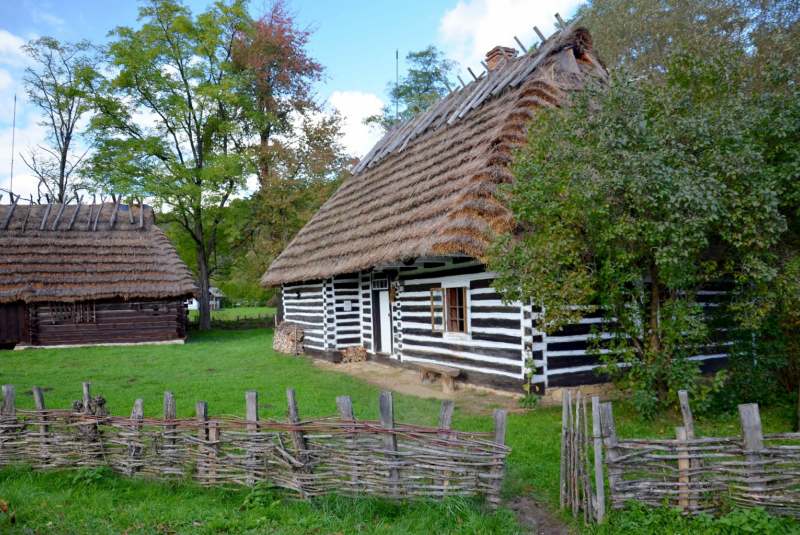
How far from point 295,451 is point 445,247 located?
184 inches

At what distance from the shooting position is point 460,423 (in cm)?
698

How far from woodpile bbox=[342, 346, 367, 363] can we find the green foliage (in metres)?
10.4

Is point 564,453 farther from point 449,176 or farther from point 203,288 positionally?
point 203,288

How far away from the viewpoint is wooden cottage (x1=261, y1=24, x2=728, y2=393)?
8531 millimetres

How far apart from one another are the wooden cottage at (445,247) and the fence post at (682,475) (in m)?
4.02

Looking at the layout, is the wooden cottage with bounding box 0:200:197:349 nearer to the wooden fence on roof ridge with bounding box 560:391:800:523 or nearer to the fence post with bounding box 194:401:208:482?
the fence post with bounding box 194:401:208:482

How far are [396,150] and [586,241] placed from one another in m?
9.89

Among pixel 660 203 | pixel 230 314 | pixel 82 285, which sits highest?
pixel 660 203

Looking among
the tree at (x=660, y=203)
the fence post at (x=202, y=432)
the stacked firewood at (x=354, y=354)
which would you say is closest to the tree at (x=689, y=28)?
the tree at (x=660, y=203)

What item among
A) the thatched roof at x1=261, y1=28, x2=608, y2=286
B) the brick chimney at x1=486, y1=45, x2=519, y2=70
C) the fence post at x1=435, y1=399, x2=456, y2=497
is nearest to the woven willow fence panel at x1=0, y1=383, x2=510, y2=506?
the fence post at x1=435, y1=399, x2=456, y2=497

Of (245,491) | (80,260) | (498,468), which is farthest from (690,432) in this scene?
(80,260)

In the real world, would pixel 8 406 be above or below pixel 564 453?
above

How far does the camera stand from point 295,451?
447cm

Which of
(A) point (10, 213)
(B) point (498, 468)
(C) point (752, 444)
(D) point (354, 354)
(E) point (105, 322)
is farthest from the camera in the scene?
(A) point (10, 213)
